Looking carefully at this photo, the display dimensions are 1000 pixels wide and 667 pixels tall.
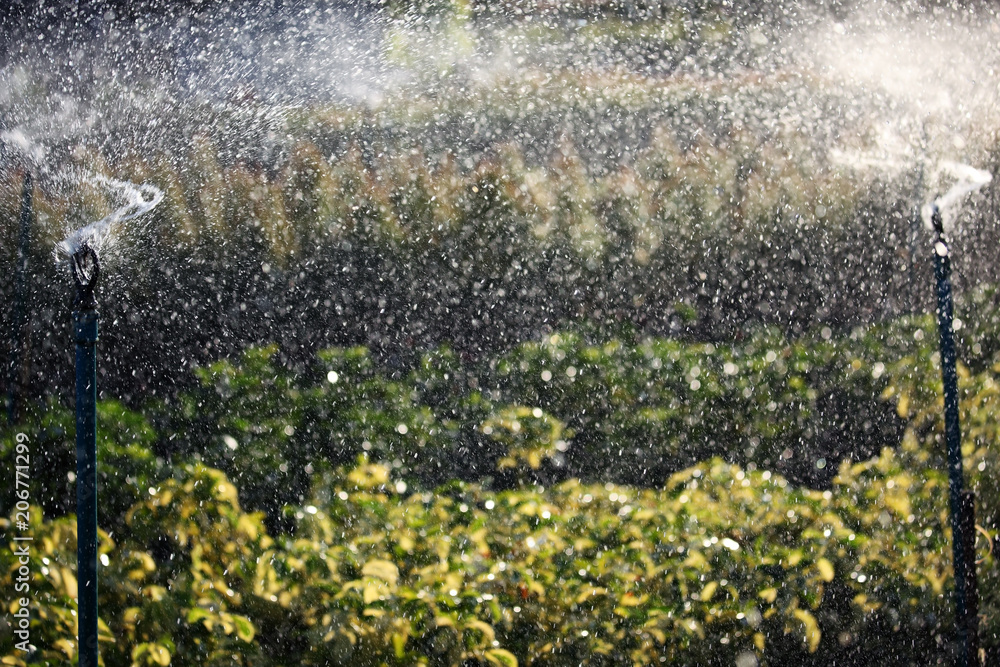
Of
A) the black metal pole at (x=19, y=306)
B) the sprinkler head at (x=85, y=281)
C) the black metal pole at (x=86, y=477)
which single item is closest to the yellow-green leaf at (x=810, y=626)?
the black metal pole at (x=86, y=477)

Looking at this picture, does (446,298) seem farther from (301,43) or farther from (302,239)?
(301,43)

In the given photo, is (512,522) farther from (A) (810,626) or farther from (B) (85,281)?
(B) (85,281)

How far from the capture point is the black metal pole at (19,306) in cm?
254

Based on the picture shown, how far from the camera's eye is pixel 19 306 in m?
2.77

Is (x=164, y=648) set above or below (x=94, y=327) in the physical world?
below

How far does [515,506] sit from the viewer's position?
1.73 m

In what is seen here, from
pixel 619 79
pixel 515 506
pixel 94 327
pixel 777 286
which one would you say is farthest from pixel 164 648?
pixel 619 79

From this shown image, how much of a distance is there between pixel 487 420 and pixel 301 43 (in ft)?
8.05

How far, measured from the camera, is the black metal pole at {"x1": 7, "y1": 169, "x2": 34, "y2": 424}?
2535 millimetres

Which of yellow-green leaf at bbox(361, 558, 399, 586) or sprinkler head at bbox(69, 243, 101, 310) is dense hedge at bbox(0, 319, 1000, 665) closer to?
yellow-green leaf at bbox(361, 558, 399, 586)

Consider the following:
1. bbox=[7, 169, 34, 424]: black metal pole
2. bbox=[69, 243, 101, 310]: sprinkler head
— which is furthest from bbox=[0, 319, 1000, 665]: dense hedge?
bbox=[7, 169, 34, 424]: black metal pole

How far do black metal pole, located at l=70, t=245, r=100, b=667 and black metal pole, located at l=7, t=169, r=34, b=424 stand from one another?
110 cm

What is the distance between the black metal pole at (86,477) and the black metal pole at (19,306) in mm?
1101

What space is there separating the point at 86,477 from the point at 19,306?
157 cm
